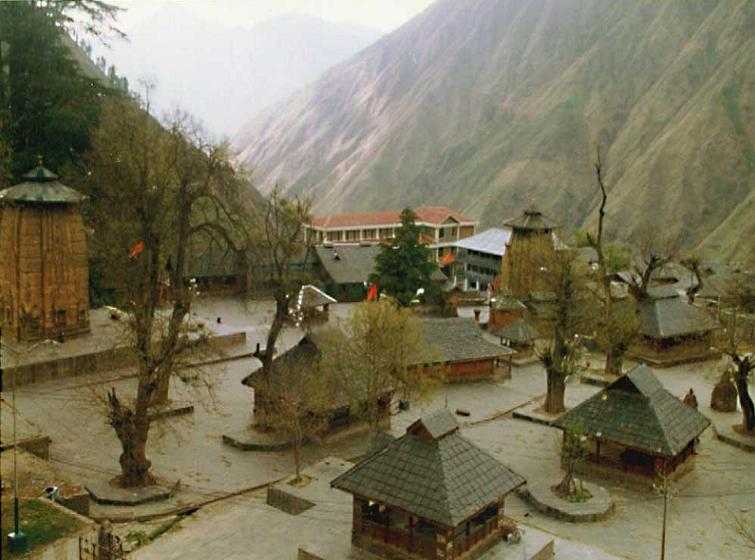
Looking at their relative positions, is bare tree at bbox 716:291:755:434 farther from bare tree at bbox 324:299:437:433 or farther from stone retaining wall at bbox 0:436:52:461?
stone retaining wall at bbox 0:436:52:461

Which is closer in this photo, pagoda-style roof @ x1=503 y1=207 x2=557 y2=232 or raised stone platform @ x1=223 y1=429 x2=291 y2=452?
raised stone platform @ x1=223 y1=429 x2=291 y2=452

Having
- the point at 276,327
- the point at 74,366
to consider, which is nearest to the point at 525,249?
the point at 276,327

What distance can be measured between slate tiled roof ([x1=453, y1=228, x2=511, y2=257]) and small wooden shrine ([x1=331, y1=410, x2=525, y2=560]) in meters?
50.3

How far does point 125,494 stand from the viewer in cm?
2655

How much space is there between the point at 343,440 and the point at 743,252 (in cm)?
6397

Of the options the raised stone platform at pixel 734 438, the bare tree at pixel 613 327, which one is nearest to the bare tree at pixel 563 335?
the bare tree at pixel 613 327

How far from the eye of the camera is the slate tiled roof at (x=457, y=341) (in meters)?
42.9

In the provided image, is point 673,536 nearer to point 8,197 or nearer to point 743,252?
point 8,197

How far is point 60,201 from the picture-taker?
41.4 metres

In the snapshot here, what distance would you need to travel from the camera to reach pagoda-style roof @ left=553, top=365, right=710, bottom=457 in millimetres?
29312

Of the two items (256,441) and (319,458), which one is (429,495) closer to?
(319,458)

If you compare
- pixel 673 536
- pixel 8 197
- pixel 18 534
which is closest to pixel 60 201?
pixel 8 197

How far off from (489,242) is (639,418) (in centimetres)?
4594

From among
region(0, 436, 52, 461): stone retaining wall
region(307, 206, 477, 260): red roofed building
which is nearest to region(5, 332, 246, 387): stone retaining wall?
region(0, 436, 52, 461): stone retaining wall
